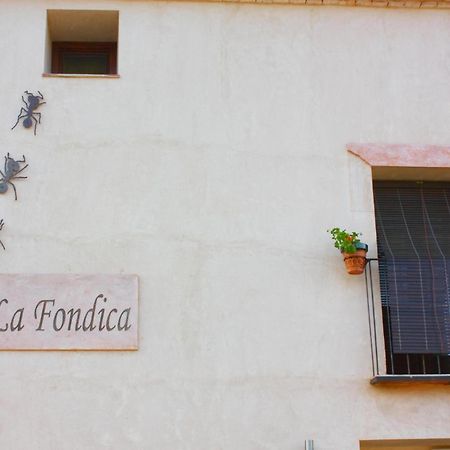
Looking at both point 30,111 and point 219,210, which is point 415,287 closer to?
point 219,210

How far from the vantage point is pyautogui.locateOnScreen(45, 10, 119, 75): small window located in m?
10.4

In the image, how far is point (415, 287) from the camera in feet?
31.2

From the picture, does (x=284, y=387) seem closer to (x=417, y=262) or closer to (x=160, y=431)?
(x=160, y=431)

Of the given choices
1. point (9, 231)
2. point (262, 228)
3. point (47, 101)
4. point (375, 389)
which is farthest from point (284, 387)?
point (47, 101)

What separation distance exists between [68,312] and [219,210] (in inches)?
72.4

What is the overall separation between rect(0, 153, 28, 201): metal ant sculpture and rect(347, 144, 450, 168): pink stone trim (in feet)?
11.3

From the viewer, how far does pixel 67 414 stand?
28.9 feet

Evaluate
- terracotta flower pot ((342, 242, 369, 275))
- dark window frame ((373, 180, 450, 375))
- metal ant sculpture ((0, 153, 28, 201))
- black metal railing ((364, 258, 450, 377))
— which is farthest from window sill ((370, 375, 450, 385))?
metal ant sculpture ((0, 153, 28, 201))

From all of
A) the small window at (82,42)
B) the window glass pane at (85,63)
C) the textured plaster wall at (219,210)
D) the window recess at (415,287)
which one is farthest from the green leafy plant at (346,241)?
the window glass pane at (85,63)

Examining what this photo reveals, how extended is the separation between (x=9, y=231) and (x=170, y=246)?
63.7 inches

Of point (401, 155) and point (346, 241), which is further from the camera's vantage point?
point (401, 155)

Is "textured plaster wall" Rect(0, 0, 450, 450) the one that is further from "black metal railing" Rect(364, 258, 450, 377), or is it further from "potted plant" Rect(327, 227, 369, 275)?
"potted plant" Rect(327, 227, 369, 275)

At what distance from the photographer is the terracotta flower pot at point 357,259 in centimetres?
927

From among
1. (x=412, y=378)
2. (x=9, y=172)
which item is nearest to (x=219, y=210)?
(x=9, y=172)
